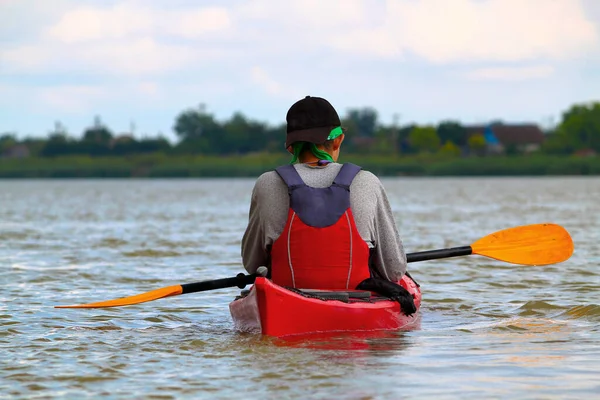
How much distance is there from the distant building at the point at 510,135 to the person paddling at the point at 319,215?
112 meters

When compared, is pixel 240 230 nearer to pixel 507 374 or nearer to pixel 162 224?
pixel 162 224

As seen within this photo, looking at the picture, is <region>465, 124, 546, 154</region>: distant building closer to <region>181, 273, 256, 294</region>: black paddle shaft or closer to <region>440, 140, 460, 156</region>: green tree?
<region>440, 140, 460, 156</region>: green tree

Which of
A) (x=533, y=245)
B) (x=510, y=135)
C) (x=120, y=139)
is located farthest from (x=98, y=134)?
(x=533, y=245)

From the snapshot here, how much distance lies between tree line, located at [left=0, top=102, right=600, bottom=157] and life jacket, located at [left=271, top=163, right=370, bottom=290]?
99.8 meters

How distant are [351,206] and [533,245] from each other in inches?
115

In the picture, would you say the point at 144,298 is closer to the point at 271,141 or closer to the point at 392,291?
the point at 392,291

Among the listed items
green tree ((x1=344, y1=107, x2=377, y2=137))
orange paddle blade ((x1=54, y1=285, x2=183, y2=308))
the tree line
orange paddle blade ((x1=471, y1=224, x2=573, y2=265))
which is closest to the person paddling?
orange paddle blade ((x1=54, y1=285, x2=183, y2=308))

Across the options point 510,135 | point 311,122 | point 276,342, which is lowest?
point 276,342

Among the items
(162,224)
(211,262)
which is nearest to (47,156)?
(162,224)

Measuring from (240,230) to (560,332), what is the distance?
1372cm

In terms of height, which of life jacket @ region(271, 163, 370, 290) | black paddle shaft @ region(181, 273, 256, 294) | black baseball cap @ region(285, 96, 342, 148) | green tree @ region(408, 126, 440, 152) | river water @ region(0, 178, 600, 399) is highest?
green tree @ region(408, 126, 440, 152)

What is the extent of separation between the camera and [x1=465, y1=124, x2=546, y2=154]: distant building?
119287 millimetres

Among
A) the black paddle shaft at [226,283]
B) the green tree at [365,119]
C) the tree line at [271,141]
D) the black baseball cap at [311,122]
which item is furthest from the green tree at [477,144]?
the black baseball cap at [311,122]

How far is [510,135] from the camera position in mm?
121375
